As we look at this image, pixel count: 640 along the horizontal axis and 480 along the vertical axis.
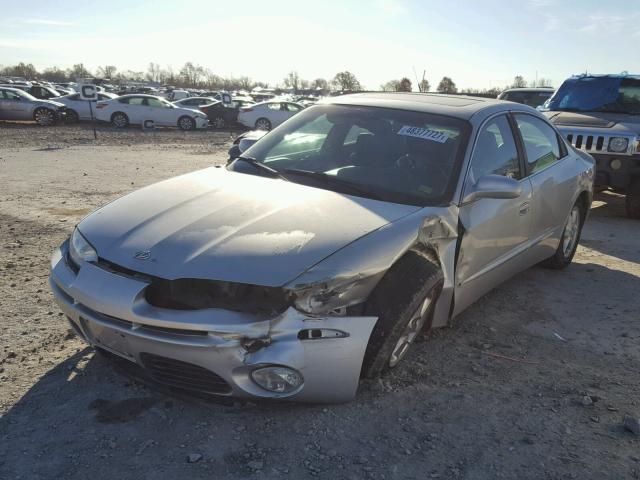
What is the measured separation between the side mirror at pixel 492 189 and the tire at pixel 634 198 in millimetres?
4994

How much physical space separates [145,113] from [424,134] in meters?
20.4

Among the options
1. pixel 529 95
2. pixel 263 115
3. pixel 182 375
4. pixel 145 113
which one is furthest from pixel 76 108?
pixel 182 375

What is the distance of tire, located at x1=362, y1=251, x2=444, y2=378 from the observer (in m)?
2.62

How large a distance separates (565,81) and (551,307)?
582cm

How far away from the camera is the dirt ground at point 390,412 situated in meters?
2.31

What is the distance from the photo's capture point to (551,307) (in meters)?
4.32

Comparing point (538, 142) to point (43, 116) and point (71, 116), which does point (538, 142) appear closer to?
point (43, 116)

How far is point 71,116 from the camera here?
2209 cm

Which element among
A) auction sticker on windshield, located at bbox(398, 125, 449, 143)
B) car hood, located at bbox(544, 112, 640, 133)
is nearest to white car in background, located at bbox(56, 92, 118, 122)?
car hood, located at bbox(544, 112, 640, 133)

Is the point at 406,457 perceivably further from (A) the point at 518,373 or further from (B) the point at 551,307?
(B) the point at 551,307

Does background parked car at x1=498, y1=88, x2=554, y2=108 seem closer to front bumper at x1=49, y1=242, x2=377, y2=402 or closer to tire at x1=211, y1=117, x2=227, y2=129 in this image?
front bumper at x1=49, y1=242, x2=377, y2=402

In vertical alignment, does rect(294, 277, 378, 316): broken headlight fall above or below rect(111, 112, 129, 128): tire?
above

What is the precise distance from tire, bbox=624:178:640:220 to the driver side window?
4.24 meters

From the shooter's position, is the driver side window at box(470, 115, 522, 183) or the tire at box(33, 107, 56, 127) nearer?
the driver side window at box(470, 115, 522, 183)
